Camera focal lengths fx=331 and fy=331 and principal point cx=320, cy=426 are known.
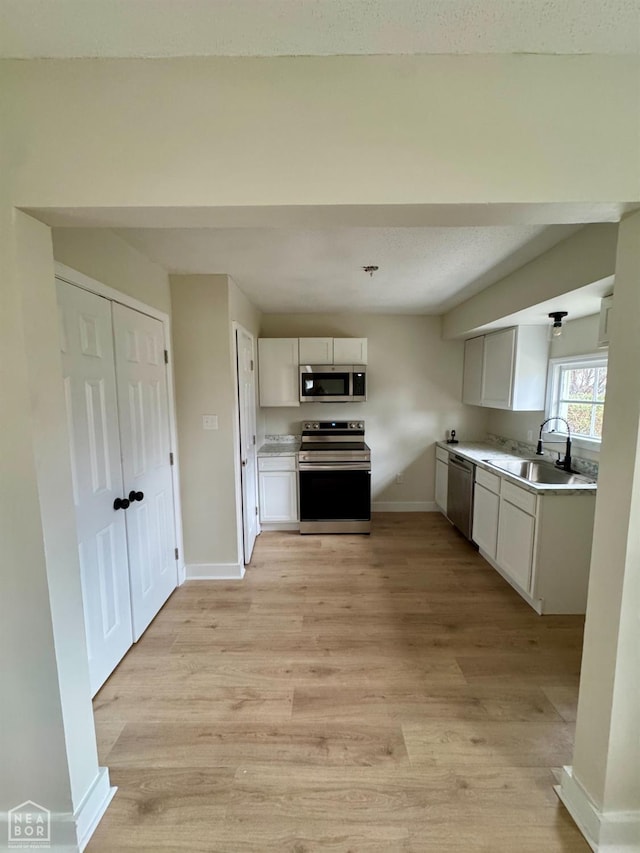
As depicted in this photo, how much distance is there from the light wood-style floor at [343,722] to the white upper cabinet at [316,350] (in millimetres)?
2292

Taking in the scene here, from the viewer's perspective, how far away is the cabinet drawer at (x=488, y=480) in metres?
2.75

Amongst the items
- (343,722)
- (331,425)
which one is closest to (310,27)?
(343,722)

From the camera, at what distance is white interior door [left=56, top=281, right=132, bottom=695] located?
5.02 feet

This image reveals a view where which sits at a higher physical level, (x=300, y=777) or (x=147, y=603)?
(x=147, y=603)

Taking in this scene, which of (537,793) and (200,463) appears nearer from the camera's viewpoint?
(537,793)

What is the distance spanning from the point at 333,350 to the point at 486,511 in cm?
222

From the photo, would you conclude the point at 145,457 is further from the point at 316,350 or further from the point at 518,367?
the point at 518,367

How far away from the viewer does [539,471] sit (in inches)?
117

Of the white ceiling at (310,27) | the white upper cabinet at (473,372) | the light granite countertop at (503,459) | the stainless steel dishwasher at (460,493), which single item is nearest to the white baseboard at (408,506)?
the stainless steel dishwasher at (460,493)

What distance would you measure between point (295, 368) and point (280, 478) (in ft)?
4.06

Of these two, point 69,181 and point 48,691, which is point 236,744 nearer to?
point 48,691

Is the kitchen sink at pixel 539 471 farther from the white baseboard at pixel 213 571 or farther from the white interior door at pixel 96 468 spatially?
the white interior door at pixel 96 468

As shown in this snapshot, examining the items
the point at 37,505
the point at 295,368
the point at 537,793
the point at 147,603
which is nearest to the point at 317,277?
the point at 295,368

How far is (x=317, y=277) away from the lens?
2.62 meters
